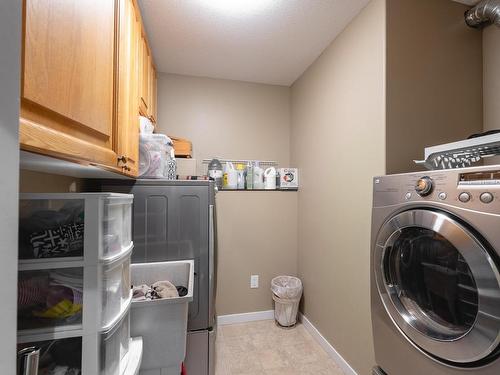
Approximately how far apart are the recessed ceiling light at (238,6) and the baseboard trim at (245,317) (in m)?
2.50

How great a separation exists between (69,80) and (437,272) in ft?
4.73

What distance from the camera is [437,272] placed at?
0.99 m

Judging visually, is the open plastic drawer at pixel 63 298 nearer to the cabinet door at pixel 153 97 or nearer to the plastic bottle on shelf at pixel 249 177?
the cabinet door at pixel 153 97

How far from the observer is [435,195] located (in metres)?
0.92

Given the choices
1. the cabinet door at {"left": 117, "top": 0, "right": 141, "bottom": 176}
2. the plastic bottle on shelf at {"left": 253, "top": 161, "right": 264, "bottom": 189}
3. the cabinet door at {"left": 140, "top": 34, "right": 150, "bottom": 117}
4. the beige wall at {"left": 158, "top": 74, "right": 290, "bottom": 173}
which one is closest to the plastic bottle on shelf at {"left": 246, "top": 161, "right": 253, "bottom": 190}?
the plastic bottle on shelf at {"left": 253, "top": 161, "right": 264, "bottom": 189}

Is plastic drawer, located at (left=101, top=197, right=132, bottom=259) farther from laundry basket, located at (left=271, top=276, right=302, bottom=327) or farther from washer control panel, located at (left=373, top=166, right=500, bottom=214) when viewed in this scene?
laundry basket, located at (left=271, top=276, right=302, bottom=327)

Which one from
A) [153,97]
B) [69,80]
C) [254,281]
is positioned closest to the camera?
[69,80]

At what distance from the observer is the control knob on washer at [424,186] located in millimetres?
935

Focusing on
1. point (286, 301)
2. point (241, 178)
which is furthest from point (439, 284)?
point (241, 178)

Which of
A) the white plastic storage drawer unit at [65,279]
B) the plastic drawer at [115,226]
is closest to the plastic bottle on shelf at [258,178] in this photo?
the plastic drawer at [115,226]

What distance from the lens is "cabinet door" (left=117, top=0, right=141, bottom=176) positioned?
1.06 m

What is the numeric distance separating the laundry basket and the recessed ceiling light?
2205 mm

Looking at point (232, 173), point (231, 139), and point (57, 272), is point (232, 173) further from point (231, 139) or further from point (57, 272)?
point (57, 272)

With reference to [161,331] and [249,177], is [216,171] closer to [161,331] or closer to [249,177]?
[249,177]
